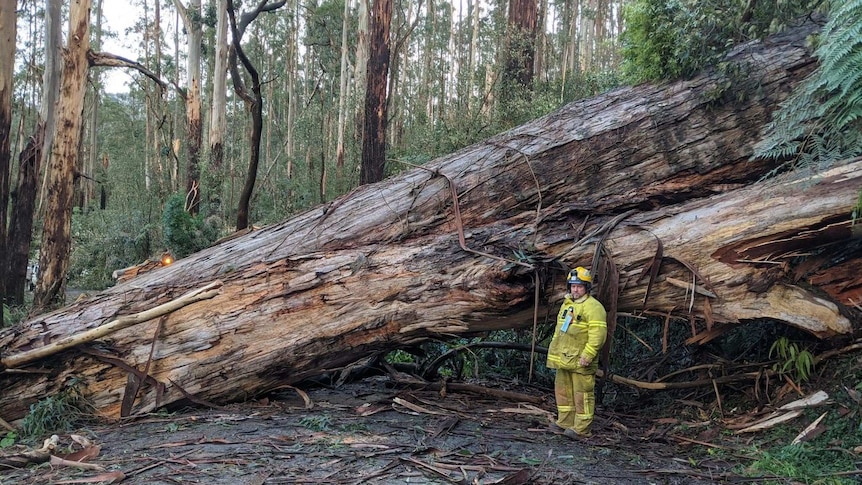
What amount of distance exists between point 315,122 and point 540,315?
24652 mm

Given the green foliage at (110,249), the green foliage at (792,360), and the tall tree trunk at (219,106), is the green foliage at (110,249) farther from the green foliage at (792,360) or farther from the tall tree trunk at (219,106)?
the green foliage at (792,360)

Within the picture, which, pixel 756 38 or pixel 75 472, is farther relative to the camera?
pixel 756 38

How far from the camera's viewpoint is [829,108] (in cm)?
541

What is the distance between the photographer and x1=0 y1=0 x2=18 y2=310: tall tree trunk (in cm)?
901

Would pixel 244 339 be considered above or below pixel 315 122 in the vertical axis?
below

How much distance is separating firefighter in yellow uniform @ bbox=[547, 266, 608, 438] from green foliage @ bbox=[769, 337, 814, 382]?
1539 mm

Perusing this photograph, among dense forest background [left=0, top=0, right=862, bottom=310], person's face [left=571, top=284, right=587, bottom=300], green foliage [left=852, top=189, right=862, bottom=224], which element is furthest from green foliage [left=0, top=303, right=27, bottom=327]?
green foliage [left=852, top=189, right=862, bottom=224]

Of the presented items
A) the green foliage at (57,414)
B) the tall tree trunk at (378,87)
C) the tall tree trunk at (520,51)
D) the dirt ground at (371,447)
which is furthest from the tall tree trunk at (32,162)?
the tall tree trunk at (520,51)

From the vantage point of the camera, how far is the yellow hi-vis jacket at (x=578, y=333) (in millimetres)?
5207

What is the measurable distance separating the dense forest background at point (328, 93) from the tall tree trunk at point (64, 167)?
0.25ft

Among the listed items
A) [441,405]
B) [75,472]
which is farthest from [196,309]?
[441,405]

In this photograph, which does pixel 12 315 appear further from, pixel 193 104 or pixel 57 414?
pixel 193 104

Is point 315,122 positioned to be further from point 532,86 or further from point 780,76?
point 780,76

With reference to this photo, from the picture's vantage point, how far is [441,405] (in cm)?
595
